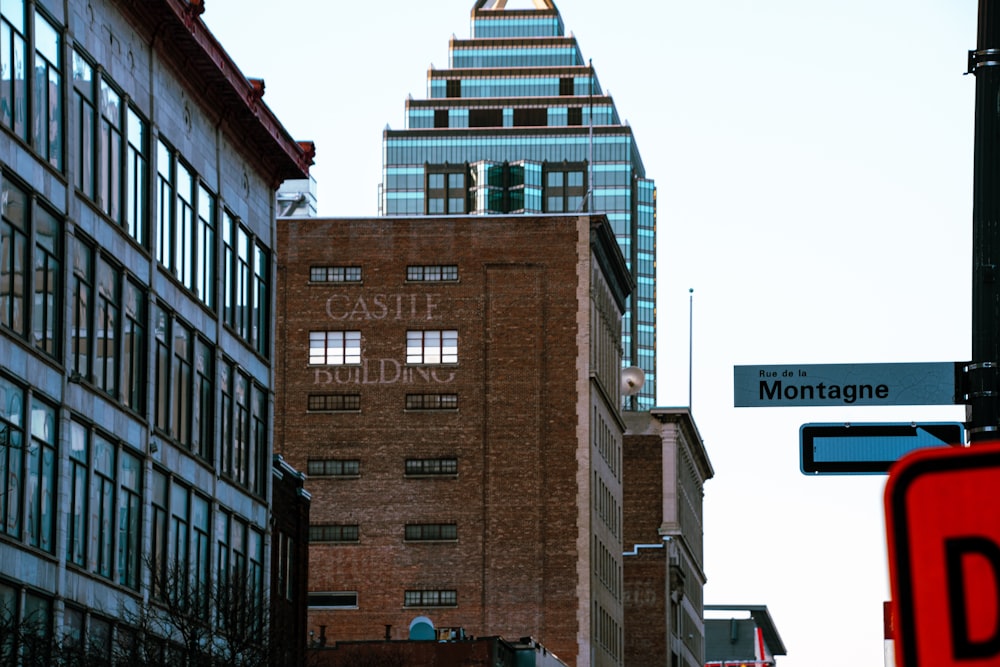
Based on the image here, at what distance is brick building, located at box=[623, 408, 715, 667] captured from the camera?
121m

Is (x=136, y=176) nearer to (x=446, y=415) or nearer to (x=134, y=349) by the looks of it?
(x=134, y=349)

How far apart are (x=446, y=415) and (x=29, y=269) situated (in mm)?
58944

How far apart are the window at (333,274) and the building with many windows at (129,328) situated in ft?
125

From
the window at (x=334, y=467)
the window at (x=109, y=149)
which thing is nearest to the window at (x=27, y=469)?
the window at (x=109, y=149)

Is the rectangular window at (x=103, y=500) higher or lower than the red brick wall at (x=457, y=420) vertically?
lower

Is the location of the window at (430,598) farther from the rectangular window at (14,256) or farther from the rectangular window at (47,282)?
the rectangular window at (14,256)

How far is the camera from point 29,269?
117ft

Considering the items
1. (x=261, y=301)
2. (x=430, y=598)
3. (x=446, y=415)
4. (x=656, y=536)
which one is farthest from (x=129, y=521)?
(x=656, y=536)

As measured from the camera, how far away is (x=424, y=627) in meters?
76.6

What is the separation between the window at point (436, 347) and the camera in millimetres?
94812

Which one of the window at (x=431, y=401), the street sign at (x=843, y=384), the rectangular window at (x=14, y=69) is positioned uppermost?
the window at (x=431, y=401)

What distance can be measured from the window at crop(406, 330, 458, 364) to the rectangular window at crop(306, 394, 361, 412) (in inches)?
124

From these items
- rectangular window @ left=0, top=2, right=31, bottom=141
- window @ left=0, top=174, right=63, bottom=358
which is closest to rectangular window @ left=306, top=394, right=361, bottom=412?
window @ left=0, top=174, right=63, bottom=358

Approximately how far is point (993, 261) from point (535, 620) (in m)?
83.3
